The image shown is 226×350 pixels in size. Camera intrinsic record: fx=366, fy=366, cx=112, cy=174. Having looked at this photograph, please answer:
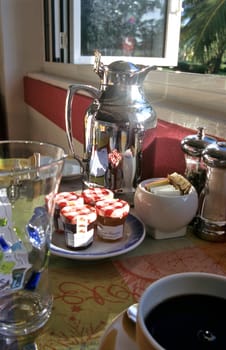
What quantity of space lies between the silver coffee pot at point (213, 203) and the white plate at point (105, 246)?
0.09 meters

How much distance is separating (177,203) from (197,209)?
0.18 feet

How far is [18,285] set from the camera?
1.25ft

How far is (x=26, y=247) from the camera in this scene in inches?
15.2

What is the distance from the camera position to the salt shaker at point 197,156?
567 mm

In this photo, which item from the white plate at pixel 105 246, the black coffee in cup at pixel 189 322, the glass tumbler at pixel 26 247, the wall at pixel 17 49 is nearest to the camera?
the black coffee in cup at pixel 189 322

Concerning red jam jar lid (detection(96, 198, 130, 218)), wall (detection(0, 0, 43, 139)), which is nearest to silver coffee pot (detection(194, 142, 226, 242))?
red jam jar lid (detection(96, 198, 130, 218))

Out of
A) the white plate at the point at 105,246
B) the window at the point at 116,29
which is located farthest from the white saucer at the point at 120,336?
the window at the point at 116,29

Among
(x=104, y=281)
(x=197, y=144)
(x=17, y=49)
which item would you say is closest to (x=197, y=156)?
(x=197, y=144)

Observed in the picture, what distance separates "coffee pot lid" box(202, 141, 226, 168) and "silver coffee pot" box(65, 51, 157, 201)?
163mm

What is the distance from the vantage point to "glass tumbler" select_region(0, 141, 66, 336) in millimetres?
351

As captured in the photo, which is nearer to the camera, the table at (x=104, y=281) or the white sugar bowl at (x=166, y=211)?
the table at (x=104, y=281)

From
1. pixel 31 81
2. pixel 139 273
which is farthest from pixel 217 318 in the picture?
A: pixel 31 81

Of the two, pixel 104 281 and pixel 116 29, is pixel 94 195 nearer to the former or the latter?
pixel 104 281

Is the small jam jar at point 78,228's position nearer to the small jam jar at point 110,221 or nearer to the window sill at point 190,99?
the small jam jar at point 110,221
